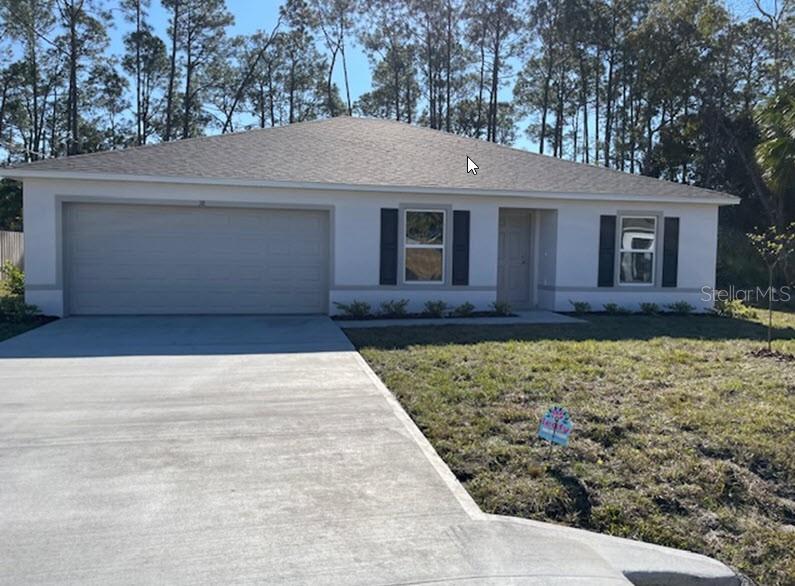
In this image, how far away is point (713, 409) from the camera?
5906mm

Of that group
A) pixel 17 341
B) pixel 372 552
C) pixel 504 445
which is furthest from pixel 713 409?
pixel 17 341

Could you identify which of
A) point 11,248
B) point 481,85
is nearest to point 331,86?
point 481,85

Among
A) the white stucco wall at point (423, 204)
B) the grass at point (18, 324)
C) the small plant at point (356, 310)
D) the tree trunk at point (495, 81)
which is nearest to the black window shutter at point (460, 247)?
the white stucco wall at point (423, 204)

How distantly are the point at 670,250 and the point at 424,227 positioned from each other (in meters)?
5.75

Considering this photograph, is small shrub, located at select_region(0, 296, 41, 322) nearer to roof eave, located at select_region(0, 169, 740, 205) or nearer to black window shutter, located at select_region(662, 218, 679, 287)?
roof eave, located at select_region(0, 169, 740, 205)

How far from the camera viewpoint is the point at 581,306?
1358cm

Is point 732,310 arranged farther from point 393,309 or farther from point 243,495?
point 243,495

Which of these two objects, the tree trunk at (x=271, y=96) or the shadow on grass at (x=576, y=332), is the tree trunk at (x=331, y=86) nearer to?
the tree trunk at (x=271, y=96)

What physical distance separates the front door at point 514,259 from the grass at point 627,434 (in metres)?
5.00

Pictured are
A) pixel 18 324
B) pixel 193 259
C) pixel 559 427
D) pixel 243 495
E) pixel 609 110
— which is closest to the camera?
pixel 243 495

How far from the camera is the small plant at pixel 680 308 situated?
13.7 meters

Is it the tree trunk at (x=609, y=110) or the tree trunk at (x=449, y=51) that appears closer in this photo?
the tree trunk at (x=609, y=110)

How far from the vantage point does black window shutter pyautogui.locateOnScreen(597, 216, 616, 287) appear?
13.7m

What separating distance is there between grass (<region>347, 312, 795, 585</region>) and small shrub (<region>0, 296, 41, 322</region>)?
6.15 m
